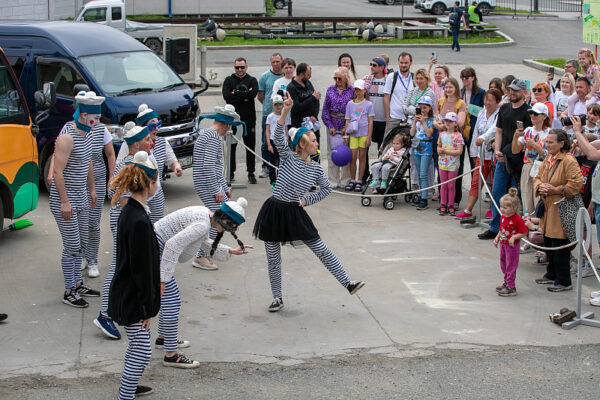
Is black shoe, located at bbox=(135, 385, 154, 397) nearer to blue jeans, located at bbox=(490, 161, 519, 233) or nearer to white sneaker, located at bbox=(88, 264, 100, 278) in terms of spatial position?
white sneaker, located at bbox=(88, 264, 100, 278)

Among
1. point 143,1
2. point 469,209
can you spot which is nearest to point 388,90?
point 469,209

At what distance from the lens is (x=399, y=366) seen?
6.99 m

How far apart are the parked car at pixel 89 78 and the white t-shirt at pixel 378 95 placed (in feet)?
9.29

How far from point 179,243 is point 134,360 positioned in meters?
0.95

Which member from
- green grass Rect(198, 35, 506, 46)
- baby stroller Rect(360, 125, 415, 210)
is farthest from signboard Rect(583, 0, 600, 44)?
green grass Rect(198, 35, 506, 46)

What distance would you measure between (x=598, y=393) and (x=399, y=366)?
1.58 metres

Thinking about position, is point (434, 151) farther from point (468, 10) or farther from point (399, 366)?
point (468, 10)

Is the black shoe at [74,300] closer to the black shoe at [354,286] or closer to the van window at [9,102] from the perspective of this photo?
the black shoe at [354,286]

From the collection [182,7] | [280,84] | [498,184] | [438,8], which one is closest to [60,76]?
[280,84]

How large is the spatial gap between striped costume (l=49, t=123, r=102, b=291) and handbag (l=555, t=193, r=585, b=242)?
195 inches

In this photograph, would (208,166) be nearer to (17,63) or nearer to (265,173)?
(265,173)

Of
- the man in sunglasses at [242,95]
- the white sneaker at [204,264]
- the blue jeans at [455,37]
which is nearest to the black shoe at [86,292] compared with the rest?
the white sneaker at [204,264]

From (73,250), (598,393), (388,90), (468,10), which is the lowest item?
(598,393)

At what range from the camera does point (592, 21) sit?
55.1 feet
